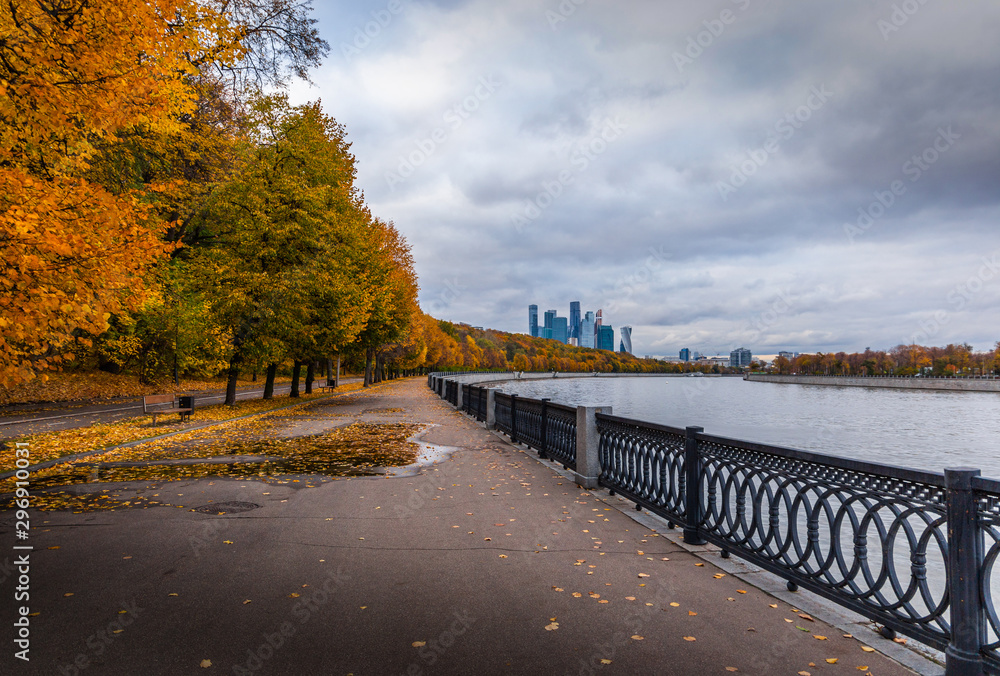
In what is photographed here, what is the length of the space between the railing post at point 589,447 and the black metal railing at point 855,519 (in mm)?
275

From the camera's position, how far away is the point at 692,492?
19.4 ft

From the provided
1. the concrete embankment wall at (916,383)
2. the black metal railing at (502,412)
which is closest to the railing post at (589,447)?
the black metal railing at (502,412)

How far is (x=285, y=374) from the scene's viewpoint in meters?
64.0

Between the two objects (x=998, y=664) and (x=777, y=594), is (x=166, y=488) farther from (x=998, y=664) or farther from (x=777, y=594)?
(x=998, y=664)

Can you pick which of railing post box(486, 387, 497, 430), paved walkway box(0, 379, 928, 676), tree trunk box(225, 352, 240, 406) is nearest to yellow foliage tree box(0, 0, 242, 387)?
paved walkway box(0, 379, 928, 676)

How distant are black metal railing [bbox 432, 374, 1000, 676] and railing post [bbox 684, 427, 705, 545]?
11 millimetres

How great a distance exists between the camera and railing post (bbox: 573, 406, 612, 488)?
28.7 feet

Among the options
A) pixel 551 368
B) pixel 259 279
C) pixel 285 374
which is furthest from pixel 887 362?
pixel 259 279

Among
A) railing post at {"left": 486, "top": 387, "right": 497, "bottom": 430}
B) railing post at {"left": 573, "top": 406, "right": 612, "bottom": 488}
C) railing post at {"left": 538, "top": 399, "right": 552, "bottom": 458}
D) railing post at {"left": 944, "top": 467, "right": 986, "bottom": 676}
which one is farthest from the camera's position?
railing post at {"left": 486, "top": 387, "right": 497, "bottom": 430}

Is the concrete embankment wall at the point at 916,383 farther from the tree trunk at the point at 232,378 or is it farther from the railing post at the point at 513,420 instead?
the tree trunk at the point at 232,378

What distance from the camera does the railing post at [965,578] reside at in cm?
322

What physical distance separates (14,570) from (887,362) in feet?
650

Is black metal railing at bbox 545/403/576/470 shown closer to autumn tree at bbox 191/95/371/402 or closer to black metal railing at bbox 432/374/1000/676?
black metal railing at bbox 432/374/1000/676

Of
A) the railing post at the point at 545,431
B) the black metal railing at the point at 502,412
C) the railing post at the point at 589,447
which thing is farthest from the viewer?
the black metal railing at the point at 502,412
